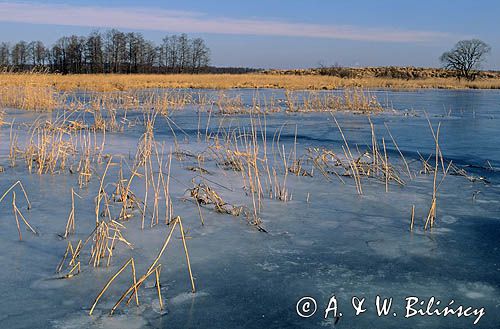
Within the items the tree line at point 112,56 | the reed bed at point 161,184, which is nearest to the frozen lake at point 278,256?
the reed bed at point 161,184

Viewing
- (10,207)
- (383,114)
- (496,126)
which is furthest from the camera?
(383,114)

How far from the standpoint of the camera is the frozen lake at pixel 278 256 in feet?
7.54

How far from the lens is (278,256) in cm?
306

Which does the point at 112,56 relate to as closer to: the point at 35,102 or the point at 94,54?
the point at 94,54

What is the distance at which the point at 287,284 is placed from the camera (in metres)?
2.65

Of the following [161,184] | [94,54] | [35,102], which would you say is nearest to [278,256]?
[161,184]

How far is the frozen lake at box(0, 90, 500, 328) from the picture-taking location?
2.30 meters

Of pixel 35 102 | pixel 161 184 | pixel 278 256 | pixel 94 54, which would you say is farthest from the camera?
pixel 94 54

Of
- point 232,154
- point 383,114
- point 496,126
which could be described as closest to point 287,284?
point 232,154

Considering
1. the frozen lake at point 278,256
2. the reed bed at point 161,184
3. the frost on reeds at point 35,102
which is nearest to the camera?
the frozen lake at point 278,256

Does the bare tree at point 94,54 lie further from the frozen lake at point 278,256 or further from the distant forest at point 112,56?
the frozen lake at point 278,256

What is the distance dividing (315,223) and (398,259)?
2.71ft

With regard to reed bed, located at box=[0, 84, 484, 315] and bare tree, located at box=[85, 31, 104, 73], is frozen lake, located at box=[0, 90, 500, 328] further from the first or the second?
bare tree, located at box=[85, 31, 104, 73]

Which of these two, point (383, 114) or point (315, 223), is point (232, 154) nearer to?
point (315, 223)
